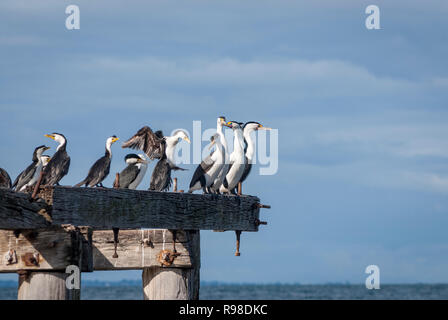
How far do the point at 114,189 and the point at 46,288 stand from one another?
1189 millimetres

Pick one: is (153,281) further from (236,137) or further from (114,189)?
(236,137)

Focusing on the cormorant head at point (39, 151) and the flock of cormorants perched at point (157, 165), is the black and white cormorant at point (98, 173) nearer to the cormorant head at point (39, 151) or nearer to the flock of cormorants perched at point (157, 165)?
the flock of cormorants perched at point (157, 165)

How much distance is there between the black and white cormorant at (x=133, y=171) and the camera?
1549 cm

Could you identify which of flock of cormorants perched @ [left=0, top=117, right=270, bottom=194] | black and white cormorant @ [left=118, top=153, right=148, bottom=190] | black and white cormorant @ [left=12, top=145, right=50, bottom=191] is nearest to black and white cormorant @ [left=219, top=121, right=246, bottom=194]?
flock of cormorants perched @ [left=0, top=117, right=270, bottom=194]

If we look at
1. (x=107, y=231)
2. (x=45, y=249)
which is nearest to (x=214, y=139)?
(x=107, y=231)

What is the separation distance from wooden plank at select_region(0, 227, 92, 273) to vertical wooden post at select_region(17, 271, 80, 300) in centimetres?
6

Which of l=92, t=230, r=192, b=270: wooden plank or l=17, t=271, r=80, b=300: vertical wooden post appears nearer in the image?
l=17, t=271, r=80, b=300: vertical wooden post

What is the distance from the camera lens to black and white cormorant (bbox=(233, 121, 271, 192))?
1667 cm

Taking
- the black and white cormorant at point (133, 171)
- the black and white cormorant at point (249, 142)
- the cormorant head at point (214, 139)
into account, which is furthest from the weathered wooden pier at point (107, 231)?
the black and white cormorant at point (249, 142)

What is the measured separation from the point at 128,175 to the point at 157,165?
1.49m

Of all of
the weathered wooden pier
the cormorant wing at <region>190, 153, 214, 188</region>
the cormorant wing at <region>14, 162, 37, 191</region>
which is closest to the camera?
the weathered wooden pier

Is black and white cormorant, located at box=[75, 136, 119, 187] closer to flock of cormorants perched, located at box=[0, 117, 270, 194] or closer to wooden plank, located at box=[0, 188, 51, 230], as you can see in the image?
flock of cormorants perched, located at box=[0, 117, 270, 194]

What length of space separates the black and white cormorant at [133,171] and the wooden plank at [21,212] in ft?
26.8
